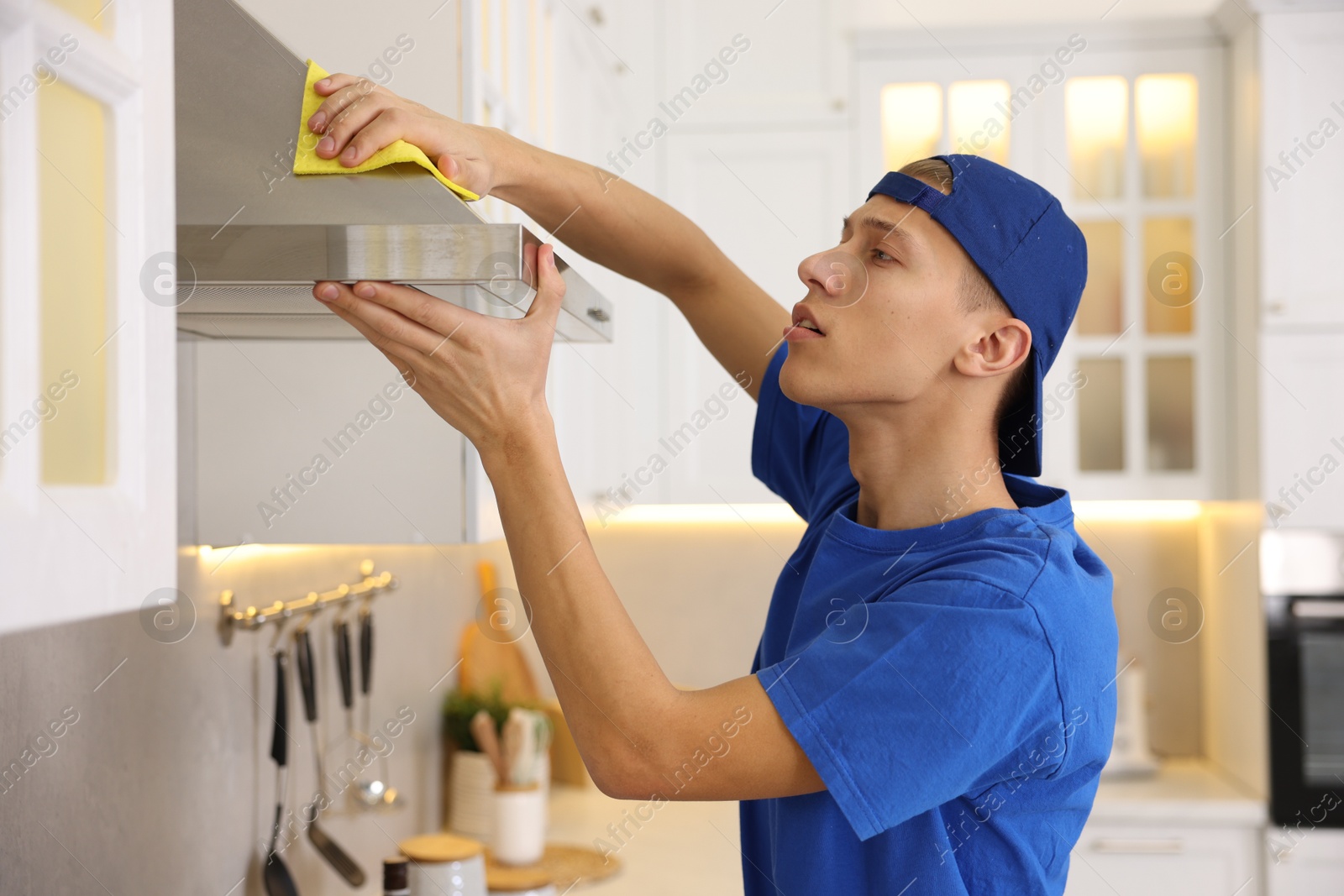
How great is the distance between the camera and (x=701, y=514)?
2811mm

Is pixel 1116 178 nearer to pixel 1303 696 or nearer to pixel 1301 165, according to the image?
pixel 1301 165

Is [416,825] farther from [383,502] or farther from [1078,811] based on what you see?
[1078,811]

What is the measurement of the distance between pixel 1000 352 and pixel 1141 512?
201 centimetres

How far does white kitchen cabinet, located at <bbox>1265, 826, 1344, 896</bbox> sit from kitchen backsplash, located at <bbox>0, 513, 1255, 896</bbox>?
1.74 ft

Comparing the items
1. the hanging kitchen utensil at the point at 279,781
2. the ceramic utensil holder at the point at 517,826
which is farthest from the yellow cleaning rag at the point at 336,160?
the ceramic utensil holder at the point at 517,826

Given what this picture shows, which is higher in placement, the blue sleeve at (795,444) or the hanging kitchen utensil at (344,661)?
the blue sleeve at (795,444)

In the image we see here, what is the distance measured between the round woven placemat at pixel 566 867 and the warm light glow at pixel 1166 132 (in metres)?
1.87

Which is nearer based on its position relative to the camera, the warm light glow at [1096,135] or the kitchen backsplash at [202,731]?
the kitchen backsplash at [202,731]

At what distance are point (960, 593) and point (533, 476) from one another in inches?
11.6

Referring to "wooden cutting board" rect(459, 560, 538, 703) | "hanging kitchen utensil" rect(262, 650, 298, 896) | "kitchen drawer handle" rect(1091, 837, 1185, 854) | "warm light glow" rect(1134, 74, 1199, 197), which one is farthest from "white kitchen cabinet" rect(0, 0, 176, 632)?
"warm light glow" rect(1134, 74, 1199, 197)

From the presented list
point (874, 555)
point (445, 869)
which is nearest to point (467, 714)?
point (445, 869)

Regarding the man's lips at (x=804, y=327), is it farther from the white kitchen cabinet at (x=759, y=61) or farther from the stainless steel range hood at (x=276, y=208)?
the white kitchen cabinet at (x=759, y=61)

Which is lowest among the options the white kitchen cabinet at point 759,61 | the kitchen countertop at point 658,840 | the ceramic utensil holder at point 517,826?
the kitchen countertop at point 658,840

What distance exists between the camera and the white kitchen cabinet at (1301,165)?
2.23 metres
